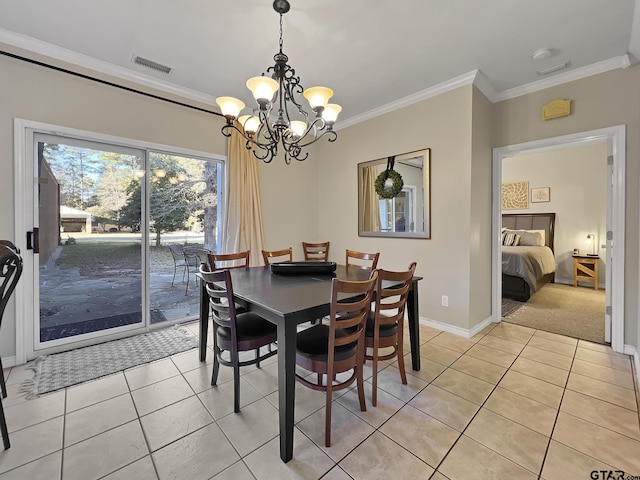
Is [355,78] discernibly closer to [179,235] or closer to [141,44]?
[141,44]

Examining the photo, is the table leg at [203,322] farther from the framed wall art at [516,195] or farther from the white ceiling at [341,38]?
the framed wall art at [516,195]

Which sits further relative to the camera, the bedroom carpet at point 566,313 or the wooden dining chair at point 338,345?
the bedroom carpet at point 566,313

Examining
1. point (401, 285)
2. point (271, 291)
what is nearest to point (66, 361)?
point (271, 291)

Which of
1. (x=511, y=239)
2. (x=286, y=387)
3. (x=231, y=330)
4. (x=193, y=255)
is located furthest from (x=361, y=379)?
(x=511, y=239)

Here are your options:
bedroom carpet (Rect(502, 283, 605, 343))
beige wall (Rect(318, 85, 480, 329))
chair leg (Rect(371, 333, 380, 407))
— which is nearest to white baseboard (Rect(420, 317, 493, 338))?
beige wall (Rect(318, 85, 480, 329))

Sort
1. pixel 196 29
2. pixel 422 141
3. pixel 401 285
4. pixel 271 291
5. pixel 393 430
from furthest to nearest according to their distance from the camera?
1. pixel 422 141
2. pixel 196 29
3. pixel 401 285
4. pixel 271 291
5. pixel 393 430

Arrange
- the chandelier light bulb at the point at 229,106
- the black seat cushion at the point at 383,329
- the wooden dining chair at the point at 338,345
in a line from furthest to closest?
1. the chandelier light bulb at the point at 229,106
2. the black seat cushion at the point at 383,329
3. the wooden dining chair at the point at 338,345

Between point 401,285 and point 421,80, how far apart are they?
232 centimetres

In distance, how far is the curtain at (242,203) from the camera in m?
3.47

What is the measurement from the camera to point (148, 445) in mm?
1536

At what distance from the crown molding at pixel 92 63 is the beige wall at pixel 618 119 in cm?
380

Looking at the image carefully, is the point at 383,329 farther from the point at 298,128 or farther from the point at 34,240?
the point at 34,240

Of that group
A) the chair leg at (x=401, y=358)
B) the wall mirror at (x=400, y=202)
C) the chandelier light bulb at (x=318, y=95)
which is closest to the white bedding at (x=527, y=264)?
the wall mirror at (x=400, y=202)

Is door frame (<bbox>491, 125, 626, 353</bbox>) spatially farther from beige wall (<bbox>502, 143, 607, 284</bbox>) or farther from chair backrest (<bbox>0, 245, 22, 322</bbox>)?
chair backrest (<bbox>0, 245, 22, 322</bbox>)
